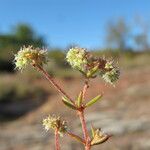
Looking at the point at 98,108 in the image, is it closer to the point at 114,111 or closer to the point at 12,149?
the point at 114,111

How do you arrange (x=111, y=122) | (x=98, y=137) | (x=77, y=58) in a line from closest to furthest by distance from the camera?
(x=77, y=58), (x=98, y=137), (x=111, y=122)

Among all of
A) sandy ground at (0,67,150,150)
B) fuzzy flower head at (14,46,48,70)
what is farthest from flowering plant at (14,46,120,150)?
sandy ground at (0,67,150,150)

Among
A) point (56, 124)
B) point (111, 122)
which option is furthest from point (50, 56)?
point (111, 122)

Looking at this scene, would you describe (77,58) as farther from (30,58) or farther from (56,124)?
(56,124)

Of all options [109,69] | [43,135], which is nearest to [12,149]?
[43,135]

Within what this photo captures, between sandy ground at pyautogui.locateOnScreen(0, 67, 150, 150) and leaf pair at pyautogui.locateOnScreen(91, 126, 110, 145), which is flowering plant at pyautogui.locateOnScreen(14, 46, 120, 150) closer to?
leaf pair at pyautogui.locateOnScreen(91, 126, 110, 145)
